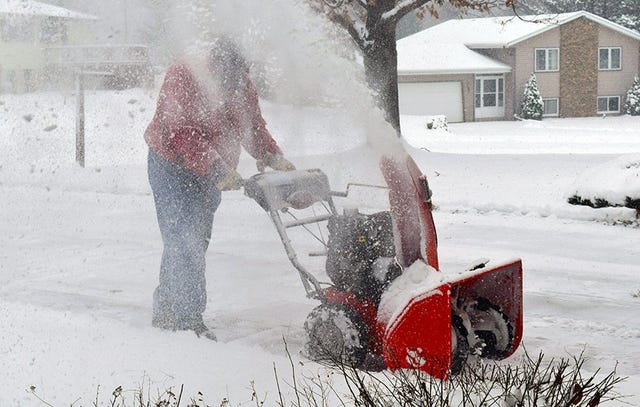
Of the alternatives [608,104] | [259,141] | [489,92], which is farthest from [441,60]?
[259,141]

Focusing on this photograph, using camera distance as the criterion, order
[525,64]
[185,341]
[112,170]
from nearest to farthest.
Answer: [185,341] < [112,170] < [525,64]

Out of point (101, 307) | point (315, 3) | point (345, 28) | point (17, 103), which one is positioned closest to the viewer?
point (101, 307)

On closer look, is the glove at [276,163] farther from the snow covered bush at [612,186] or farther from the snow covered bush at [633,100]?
the snow covered bush at [633,100]

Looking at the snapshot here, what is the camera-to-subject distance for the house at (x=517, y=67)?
3641cm

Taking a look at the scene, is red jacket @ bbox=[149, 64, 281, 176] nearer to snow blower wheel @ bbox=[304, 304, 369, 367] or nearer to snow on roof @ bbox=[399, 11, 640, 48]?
snow blower wheel @ bbox=[304, 304, 369, 367]

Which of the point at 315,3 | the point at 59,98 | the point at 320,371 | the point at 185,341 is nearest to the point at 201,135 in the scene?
the point at 185,341

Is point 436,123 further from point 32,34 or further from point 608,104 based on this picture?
point 32,34

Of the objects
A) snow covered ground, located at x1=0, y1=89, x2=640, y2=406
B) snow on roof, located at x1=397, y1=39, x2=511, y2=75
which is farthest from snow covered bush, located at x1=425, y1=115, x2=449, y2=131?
snow covered ground, located at x1=0, y1=89, x2=640, y2=406

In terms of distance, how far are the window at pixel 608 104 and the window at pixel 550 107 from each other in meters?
2.19

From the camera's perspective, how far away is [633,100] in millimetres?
38688

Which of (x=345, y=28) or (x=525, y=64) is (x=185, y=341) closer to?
(x=345, y=28)

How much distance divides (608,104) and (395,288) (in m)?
38.1

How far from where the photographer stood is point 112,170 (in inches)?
611

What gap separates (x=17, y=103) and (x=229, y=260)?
13.3 meters
